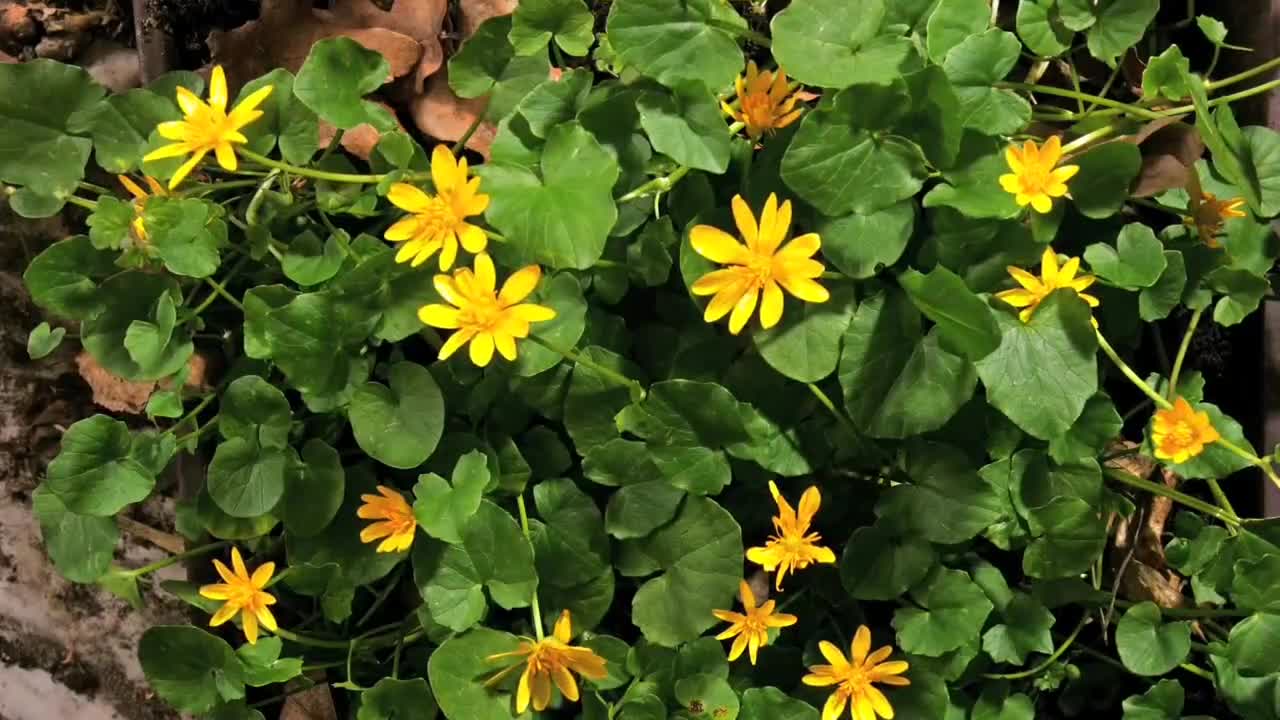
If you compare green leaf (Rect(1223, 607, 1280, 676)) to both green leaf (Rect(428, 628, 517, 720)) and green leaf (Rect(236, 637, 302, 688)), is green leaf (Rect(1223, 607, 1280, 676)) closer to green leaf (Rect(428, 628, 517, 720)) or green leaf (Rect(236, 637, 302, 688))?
green leaf (Rect(428, 628, 517, 720))

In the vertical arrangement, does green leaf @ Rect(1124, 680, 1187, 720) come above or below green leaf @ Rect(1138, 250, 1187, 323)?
below

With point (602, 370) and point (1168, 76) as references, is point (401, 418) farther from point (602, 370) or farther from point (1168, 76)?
point (1168, 76)

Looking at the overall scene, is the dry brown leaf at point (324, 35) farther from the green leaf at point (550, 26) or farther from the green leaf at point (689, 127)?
the green leaf at point (689, 127)

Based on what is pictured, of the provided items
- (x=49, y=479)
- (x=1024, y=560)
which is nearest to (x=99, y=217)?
(x=49, y=479)

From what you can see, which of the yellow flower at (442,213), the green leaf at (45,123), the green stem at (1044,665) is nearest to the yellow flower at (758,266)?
the yellow flower at (442,213)

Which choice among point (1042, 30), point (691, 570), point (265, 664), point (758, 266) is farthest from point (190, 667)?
point (1042, 30)

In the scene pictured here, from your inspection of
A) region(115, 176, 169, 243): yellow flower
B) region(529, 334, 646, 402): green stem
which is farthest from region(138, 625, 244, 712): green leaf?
region(529, 334, 646, 402): green stem

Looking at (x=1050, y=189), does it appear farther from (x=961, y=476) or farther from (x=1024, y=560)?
(x=1024, y=560)
